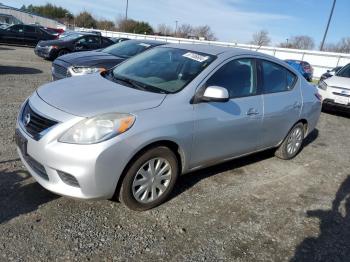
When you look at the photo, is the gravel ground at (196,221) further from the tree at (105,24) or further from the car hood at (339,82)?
the tree at (105,24)

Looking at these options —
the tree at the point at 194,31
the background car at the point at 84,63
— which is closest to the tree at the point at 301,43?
the tree at the point at 194,31

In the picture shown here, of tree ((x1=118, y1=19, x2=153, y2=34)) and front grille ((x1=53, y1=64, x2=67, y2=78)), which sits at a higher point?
front grille ((x1=53, y1=64, x2=67, y2=78))

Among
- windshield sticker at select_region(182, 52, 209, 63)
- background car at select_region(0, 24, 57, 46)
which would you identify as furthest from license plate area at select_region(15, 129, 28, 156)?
background car at select_region(0, 24, 57, 46)

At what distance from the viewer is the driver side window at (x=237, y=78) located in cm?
412

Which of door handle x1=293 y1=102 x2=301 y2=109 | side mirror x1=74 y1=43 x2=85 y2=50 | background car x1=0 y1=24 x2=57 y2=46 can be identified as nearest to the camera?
door handle x1=293 y1=102 x2=301 y2=109

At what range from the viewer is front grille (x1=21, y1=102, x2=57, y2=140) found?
3199mm

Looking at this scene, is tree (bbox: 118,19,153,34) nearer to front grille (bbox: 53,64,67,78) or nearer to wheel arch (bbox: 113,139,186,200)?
front grille (bbox: 53,64,67,78)

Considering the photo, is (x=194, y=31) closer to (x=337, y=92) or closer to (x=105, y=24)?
(x=105, y=24)

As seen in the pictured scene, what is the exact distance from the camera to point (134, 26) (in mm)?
70688

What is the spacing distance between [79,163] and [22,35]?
22.6 metres

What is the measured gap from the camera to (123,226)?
3.36 meters

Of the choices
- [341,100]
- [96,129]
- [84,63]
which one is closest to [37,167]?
[96,129]

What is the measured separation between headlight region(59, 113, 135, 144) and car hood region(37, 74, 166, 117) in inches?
3.1

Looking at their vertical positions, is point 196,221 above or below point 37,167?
below
